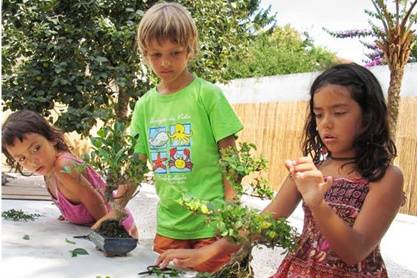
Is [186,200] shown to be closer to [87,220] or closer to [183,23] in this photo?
[183,23]

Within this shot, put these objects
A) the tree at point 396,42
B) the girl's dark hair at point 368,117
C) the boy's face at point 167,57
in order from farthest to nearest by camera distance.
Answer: the tree at point 396,42
the boy's face at point 167,57
the girl's dark hair at point 368,117

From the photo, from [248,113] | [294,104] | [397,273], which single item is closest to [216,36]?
[397,273]

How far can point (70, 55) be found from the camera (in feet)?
13.6

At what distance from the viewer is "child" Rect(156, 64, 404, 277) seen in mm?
1265

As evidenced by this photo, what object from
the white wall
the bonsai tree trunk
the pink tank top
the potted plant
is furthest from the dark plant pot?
the white wall

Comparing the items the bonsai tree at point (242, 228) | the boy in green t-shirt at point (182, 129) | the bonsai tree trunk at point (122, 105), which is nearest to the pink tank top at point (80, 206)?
the boy in green t-shirt at point (182, 129)

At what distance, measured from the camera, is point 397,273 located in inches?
197

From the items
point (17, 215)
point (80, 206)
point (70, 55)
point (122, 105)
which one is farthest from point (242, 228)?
point (122, 105)

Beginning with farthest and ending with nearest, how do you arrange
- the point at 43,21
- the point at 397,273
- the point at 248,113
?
the point at 248,113
the point at 397,273
the point at 43,21

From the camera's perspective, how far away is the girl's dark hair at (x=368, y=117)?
1376 mm

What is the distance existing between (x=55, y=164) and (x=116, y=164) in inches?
24.7

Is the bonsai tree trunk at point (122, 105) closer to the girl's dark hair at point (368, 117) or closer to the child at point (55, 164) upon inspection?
the child at point (55, 164)

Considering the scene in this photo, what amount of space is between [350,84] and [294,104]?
9175 millimetres

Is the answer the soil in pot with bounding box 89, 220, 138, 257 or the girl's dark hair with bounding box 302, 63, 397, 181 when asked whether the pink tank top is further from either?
the girl's dark hair with bounding box 302, 63, 397, 181
